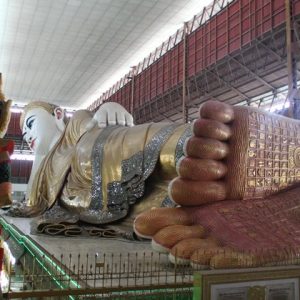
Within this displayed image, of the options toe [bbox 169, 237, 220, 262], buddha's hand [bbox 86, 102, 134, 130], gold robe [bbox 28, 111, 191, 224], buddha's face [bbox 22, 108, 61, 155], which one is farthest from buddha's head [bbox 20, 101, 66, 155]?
toe [bbox 169, 237, 220, 262]

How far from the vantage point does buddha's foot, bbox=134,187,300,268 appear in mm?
1802

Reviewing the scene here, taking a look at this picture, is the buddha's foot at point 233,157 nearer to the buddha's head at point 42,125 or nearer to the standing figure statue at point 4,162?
the standing figure statue at point 4,162

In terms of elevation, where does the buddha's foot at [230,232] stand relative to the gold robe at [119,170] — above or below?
below

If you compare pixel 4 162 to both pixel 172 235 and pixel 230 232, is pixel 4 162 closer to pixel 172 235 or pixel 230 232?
pixel 172 235

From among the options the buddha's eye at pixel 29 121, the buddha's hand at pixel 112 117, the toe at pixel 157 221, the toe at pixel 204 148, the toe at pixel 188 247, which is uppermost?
the buddha's eye at pixel 29 121

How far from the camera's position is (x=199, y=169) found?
2148 mm

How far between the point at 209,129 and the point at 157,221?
0.54 meters

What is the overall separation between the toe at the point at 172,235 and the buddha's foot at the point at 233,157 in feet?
0.64

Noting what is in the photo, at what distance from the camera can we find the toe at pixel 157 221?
2115 millimetres

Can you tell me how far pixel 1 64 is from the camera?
11562mm

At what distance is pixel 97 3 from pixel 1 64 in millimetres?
4593

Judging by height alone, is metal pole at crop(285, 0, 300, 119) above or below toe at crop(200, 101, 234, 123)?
above

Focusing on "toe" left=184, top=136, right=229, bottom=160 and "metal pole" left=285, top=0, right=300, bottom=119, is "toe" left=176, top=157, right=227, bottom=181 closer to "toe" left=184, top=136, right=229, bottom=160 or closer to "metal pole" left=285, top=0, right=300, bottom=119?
"toe" left=184, top=136, right=229, bottom=160

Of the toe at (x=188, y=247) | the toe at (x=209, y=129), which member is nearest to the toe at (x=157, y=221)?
the toe at (x=188, y=247)
